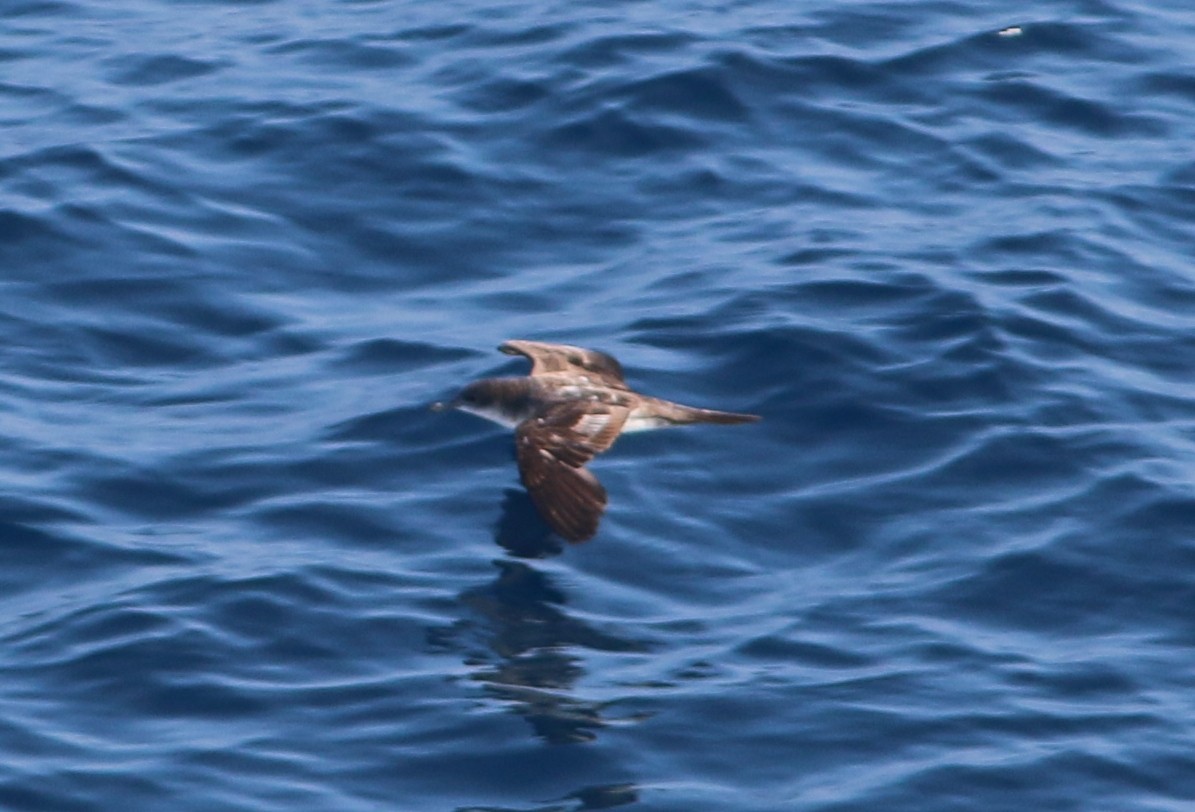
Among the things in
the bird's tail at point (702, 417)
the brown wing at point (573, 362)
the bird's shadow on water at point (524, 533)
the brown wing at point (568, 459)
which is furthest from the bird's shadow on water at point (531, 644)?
the brown wing at point (573, 362)

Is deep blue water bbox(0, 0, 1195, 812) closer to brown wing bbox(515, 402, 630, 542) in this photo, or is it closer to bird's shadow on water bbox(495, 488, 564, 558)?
bird's shadow on water bbox(495, 488, 564, 558)

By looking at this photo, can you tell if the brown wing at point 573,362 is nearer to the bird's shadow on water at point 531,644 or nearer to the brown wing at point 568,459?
the brown wing at point 568,459

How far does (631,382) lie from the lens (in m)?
11.7

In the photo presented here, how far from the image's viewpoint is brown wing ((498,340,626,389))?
444 inches

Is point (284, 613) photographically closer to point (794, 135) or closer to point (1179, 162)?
point (794, 135)

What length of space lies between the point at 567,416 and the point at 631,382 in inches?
50.7

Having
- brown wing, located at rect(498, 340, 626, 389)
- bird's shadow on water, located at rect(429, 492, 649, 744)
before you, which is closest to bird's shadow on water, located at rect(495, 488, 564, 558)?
bird's shadow on water, located at rect(429, 492, 649, 744)

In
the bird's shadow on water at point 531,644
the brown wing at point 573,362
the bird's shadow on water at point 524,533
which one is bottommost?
the bird's shadow on water at point 531,644

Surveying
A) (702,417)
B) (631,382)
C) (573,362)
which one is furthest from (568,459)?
(631,382)

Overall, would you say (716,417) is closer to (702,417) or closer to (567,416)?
(702,417)

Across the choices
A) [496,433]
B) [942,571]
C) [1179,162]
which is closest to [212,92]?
[496,433]

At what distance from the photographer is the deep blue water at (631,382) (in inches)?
328

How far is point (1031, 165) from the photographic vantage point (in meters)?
14.5

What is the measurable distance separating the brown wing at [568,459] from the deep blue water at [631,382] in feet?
1.14
